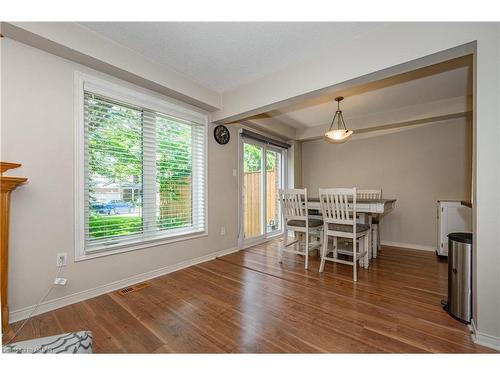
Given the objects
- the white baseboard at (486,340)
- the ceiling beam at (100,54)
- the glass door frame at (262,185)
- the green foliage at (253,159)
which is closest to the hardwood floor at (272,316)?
the white baseboard at (486,340)

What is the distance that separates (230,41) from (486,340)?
291 centimetres

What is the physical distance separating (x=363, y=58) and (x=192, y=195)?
2488mm

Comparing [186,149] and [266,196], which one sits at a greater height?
[186,149]

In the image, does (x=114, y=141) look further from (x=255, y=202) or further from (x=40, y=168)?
(x=255, y=202)

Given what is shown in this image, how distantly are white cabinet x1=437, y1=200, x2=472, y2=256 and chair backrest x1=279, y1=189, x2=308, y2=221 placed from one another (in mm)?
2083

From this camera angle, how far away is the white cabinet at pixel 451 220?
3.01 meters

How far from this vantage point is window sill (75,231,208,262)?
202cm

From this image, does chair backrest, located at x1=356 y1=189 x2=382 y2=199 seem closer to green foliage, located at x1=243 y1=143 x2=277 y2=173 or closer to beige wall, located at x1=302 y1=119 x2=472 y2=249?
beige wall, located at x1=302 y1=119 x2=472 y2=249

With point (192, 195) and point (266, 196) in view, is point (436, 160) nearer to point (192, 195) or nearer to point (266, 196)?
point (266, 196)

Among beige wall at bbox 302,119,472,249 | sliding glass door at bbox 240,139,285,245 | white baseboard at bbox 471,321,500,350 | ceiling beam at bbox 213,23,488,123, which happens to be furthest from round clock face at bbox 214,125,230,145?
white baseboard at bbox 471,321,500,350

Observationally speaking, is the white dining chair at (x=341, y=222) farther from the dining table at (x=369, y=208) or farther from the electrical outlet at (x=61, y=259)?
the electrical outlet at (x=61, y=259)
